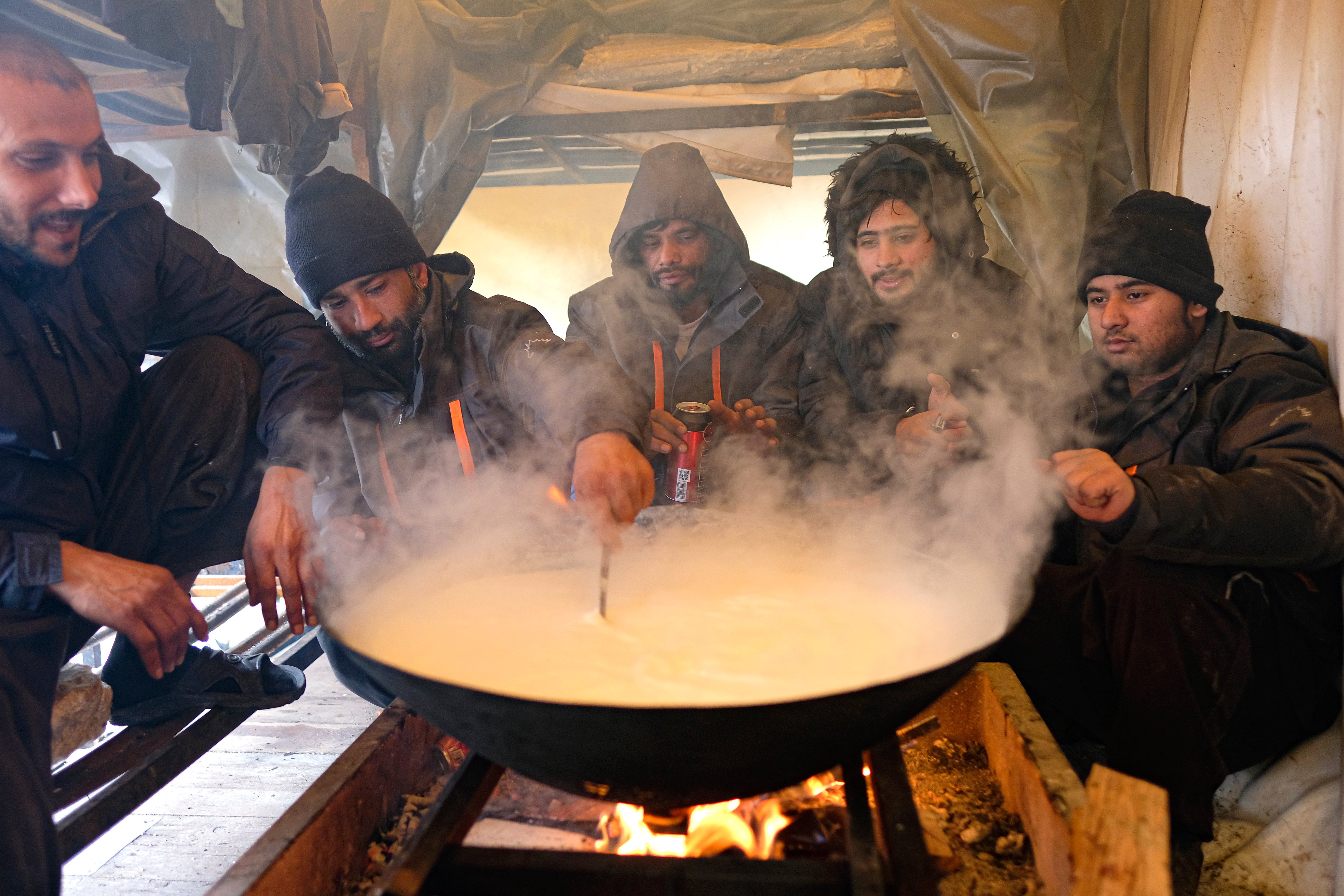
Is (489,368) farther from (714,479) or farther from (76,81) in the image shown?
(76,81)

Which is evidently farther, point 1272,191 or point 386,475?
point 386,475

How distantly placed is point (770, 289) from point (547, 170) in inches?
113

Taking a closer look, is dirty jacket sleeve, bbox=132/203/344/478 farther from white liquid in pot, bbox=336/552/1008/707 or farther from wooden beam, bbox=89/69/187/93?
wooden beam, bbox=89/69/187/93

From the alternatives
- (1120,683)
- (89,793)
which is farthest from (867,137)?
(89,793)

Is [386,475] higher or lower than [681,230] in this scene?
lower

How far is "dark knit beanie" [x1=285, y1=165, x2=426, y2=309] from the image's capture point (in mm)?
2176

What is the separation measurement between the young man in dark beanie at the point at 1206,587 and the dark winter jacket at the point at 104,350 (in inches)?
70.9

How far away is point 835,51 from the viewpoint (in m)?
3.14

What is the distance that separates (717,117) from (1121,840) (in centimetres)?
312

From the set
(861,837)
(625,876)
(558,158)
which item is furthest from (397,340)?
(558,158)

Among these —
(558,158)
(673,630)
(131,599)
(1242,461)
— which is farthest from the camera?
(558,158)

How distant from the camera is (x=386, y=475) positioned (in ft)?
7.91

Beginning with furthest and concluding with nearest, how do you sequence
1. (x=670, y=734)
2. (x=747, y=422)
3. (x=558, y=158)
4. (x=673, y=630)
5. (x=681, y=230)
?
(x=558, y=158), (x=681, y=230), (x=747, y=422), (x=673, y=630), (x=670, y=734)

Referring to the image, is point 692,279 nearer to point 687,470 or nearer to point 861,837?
point 687,470
